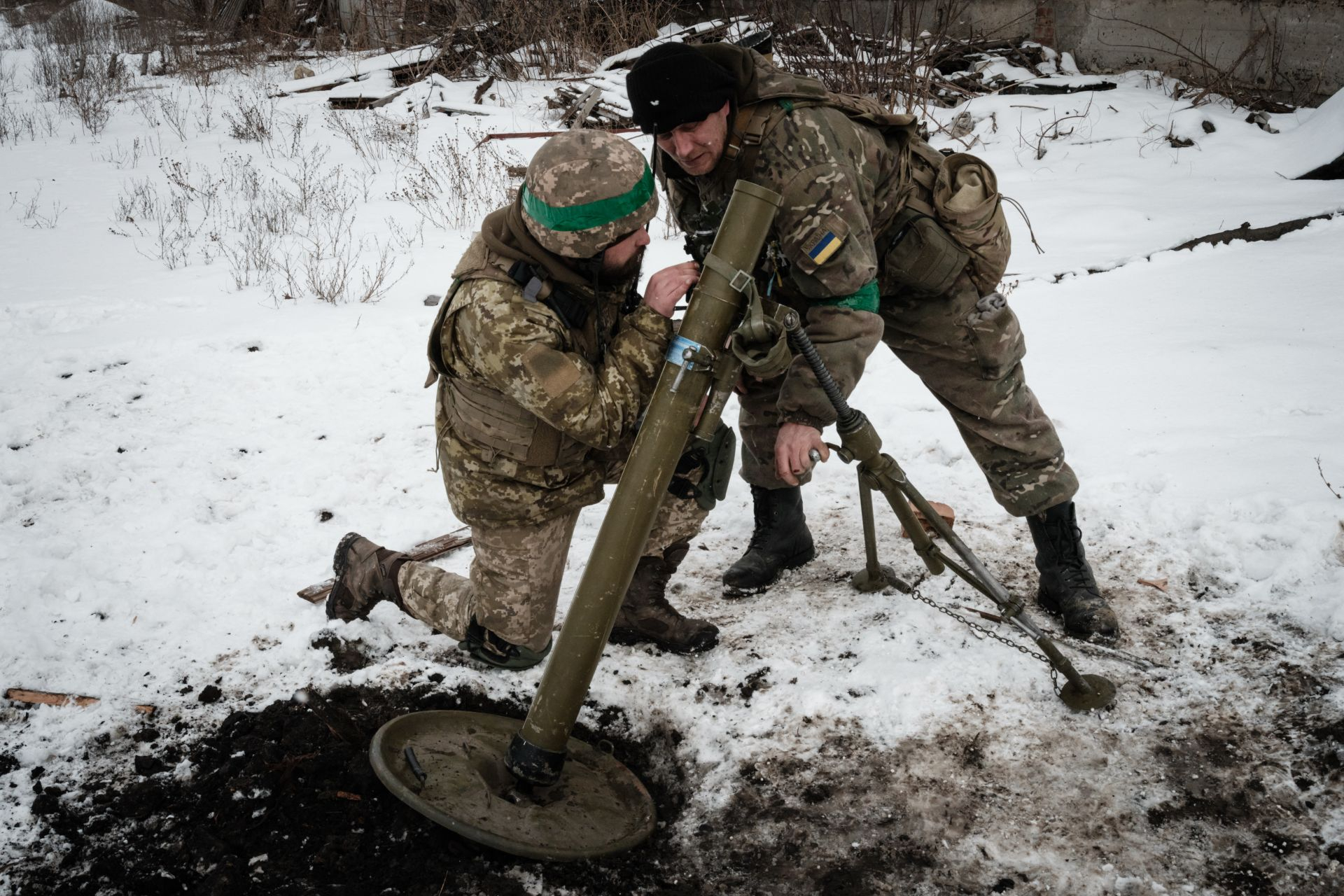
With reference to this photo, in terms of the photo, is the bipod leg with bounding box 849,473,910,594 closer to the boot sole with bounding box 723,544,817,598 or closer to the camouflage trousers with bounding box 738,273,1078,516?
the boot sole with bounding box 723,544,817,598

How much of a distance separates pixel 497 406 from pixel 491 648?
0.85m

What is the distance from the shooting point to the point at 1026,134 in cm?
894

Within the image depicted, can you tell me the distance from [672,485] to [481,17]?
36.4 ft

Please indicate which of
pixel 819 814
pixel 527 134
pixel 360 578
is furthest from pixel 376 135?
pixel 819 814

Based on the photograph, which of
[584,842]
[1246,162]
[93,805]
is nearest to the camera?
[584,842]

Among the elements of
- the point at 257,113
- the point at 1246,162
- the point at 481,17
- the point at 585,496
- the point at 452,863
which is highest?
the point at 481,17

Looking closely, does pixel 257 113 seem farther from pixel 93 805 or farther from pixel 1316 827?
pixel 1316 827

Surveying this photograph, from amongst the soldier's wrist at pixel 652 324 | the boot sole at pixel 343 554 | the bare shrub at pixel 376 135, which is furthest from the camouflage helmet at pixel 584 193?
the bare shrub at pixel 376 135

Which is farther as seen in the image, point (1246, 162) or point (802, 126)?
point (1246, 162)

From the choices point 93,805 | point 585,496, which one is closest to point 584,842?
point 585,496

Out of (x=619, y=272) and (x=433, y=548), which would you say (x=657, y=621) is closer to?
(x=433, y=548)

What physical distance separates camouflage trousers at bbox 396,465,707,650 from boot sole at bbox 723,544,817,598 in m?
0.53

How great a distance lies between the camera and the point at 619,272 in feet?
8.95

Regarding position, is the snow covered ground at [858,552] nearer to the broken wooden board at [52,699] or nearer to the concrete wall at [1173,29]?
the broken wooden board at [52,699]
